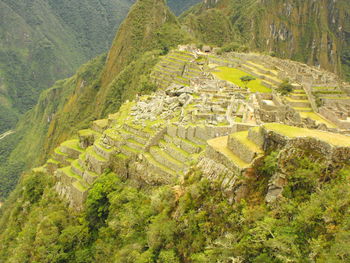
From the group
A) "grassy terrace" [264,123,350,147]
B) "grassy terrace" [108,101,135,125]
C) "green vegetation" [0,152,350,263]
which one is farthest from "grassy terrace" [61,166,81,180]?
"grassy terrace" [264,123,350,147]

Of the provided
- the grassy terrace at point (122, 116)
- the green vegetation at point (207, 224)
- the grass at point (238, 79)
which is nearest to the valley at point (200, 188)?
the green vegetation at point (207, 224)

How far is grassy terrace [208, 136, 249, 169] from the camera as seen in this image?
36.2 ft

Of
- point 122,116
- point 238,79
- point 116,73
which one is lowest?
point 116,73

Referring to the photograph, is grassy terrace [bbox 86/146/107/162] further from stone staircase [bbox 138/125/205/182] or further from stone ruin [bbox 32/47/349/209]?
stone staircase [bbox 138/125/205/182]

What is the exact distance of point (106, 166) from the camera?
21203 millimetres

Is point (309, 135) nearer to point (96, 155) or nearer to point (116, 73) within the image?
point (96, 155)

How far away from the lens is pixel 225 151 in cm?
1220

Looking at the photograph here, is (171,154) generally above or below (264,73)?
above

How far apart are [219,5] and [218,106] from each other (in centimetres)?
19470

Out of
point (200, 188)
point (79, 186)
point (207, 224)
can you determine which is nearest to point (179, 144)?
point (200, 188)

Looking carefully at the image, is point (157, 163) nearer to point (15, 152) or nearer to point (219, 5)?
point (15, 152)

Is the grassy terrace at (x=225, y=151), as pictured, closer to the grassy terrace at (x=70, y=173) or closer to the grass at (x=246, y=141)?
the grass at (x=246, y=141)

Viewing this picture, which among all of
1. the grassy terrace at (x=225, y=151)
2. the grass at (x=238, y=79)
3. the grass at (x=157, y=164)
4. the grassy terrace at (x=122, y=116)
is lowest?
the grass at (x=238, y=79)

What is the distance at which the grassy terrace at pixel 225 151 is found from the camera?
11034 millimetres
